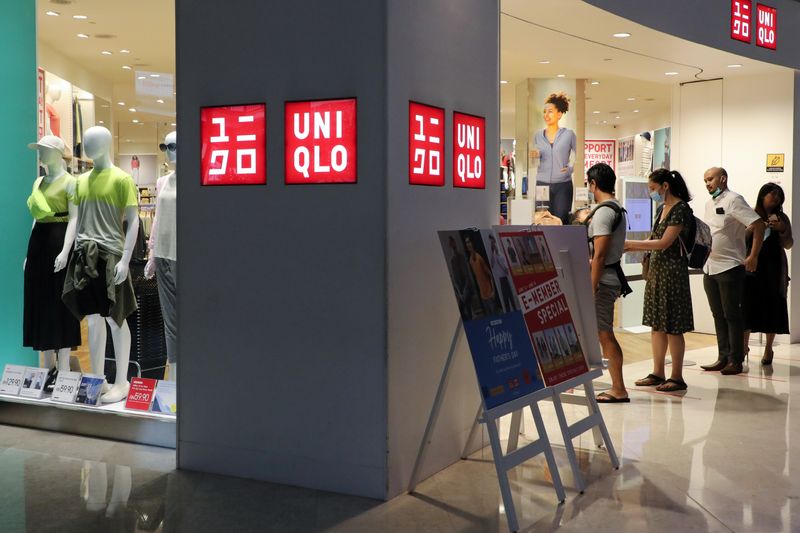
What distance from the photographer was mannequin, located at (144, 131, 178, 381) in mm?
4695

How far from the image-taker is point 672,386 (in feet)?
19.8

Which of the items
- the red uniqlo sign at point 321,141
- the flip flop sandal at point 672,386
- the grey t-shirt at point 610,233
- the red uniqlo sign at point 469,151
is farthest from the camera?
the flip flop sandal at point 672,386

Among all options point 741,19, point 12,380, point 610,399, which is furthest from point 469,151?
point 741,19

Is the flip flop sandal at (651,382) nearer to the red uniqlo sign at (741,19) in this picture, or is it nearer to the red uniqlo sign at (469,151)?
the red uniqlo sign at (469,151)

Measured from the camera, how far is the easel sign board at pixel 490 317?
3.51 metres

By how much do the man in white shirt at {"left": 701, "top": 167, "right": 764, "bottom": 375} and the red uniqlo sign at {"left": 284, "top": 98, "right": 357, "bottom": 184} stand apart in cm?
410

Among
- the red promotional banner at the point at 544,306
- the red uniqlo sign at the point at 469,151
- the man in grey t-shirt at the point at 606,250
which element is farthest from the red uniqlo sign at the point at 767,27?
the red promotional banner at the point at 544,306

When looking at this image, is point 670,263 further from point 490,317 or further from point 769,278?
point 490,317

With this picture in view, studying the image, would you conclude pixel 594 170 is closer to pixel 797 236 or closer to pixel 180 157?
pixel 180 157

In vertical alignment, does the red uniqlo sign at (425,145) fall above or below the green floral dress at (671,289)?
above

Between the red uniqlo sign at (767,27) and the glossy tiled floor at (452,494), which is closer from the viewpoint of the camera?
the glossy tiled floor at (452,494)

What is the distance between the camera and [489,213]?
4.45 metres

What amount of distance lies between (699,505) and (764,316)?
3909 mm

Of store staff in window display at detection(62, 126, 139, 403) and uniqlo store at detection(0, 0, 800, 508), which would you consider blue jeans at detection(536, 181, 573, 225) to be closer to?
uniqlo store at detection(0, 0, 800, 508)
